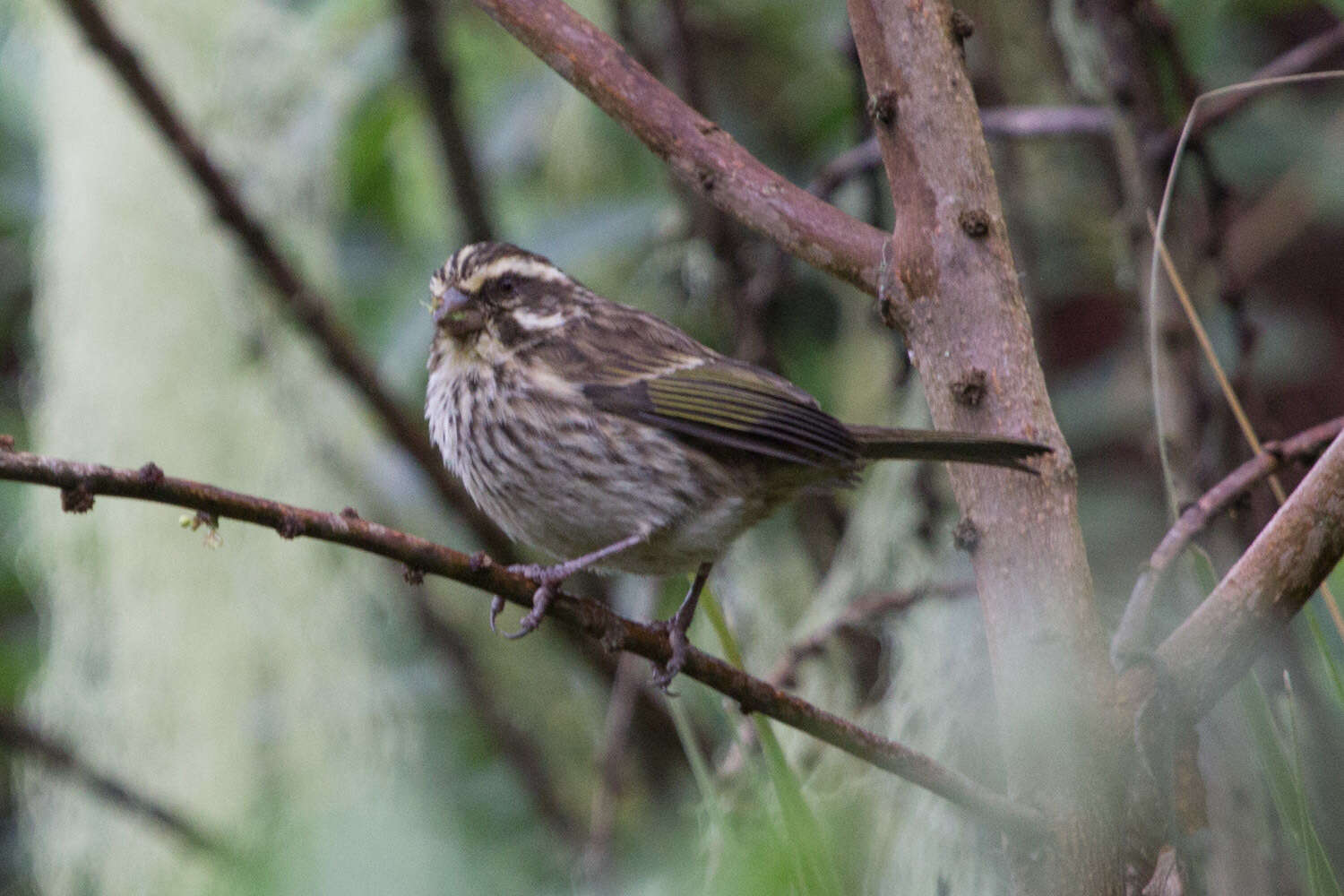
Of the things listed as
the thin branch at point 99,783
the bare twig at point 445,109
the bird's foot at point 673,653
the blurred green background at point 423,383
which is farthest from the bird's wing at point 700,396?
the thin branch at point 99,783

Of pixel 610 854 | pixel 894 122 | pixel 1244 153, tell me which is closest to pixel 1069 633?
pixel 894 122

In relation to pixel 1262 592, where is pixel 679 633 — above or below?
above

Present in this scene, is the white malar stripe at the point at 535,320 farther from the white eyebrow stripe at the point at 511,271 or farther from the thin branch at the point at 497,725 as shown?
the thin branch at the point at 497,725

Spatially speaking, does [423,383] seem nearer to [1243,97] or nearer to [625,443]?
[625,443]

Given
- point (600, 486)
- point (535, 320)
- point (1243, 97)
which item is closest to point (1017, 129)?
point (1243, 97)

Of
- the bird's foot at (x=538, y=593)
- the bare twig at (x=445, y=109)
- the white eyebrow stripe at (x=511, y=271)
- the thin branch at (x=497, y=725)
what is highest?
the bare twig at (x=445, y=109)

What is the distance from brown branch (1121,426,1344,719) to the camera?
1926mm

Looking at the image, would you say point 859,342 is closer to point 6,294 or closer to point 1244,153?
point 1244,153

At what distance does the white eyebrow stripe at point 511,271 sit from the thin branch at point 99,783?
146cm

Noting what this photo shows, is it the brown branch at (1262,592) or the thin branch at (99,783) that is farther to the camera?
the thin branch at (99,783)

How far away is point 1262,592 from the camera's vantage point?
76.0 inches

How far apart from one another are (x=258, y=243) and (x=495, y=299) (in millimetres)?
932

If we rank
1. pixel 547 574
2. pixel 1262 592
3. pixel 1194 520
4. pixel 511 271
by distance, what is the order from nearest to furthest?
pixel 1262 592
pixel 1194 520
pixel 547 574
pixel 511 271

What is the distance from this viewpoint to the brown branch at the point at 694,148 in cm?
224
